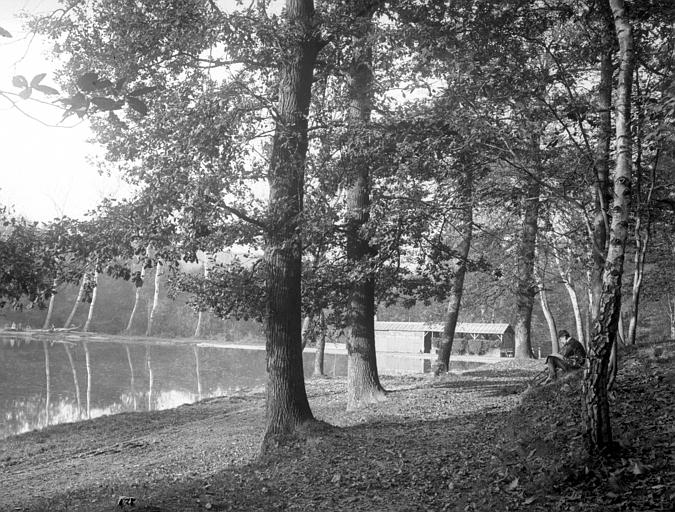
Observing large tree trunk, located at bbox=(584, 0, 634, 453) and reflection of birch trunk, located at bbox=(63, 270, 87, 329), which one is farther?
reflection of birch trunk, located at bbox=(63, 270, 87, 329)

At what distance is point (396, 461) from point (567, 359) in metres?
4.06

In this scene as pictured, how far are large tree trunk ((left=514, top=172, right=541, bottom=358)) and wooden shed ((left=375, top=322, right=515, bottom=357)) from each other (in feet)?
53.0

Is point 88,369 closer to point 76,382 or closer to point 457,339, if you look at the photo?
point 76,382

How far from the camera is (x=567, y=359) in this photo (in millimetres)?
9273

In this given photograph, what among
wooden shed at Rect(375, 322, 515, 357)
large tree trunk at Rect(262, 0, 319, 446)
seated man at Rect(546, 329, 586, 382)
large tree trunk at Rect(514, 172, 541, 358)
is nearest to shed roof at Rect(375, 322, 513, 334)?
wooden shed at Rect(375, 322, 515, 357)

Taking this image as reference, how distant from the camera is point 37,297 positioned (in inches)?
296

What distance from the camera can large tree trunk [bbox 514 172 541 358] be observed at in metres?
10.2

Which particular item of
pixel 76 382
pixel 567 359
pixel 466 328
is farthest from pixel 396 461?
pixel 466 328

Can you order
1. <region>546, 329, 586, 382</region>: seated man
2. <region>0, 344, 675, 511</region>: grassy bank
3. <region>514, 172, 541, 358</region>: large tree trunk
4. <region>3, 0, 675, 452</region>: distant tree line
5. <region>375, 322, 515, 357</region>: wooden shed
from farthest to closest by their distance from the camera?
1. <region>375, 322, 515, 357</region>: wooden shed
2. <region>514, 172, 541, 358</region>: large tree trunk
3. <region>546, 329, 586, 382</region>: seated man
4. <region>3, 0, 675, 452</region>: distant tree line
5. <region>0, 344, 675, 511</region>: grassy bank

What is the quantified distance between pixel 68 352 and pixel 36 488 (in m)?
24.1

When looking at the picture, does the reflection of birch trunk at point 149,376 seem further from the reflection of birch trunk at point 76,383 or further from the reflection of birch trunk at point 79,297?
the reflection of birch trunk at point 79,297

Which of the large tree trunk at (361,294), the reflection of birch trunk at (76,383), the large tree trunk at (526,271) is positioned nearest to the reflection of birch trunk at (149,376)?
the reflection of birch trunk at (76,383)

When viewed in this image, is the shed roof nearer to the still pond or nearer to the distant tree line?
the still pond

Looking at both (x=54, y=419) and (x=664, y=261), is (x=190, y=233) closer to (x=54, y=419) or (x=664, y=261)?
(x=54, y=419)
